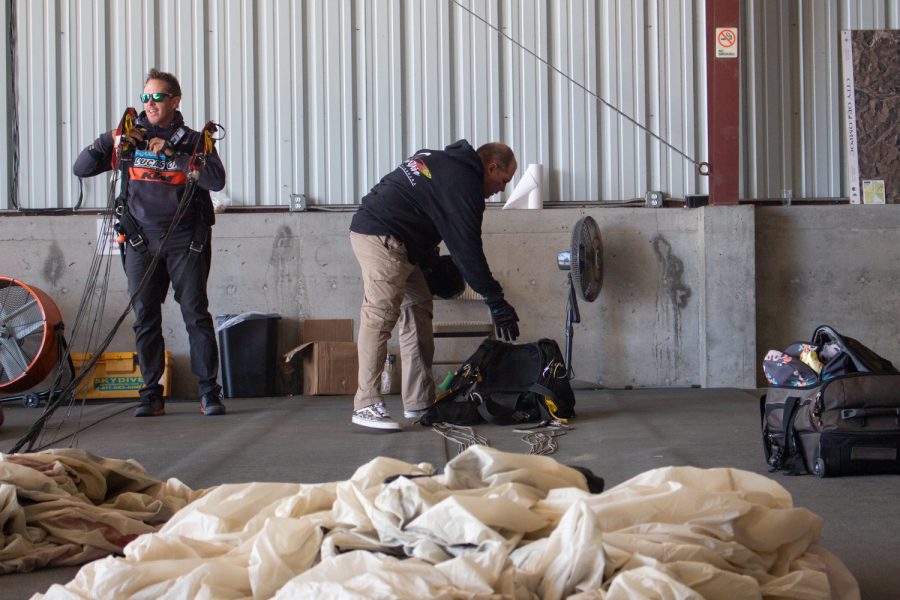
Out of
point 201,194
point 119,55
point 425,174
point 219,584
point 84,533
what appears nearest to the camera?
point 219,584

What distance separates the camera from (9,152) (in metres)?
7.42

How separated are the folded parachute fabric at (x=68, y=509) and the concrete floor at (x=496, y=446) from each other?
0.07 metres

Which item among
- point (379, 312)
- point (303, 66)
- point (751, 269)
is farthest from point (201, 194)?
point (751, 269)

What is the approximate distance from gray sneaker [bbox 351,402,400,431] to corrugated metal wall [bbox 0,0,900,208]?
282 centimetres

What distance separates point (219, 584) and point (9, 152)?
6.50 meters

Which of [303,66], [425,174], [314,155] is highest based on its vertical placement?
[303,66]

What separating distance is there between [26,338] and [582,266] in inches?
145

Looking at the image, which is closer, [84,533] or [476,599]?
[476,599]

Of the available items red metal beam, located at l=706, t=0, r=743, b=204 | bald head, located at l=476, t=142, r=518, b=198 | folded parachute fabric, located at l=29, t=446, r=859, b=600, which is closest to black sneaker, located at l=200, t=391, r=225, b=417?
bald head, located at l=476, t=142, r=518, b=198

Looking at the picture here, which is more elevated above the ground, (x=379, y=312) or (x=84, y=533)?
(x=379, y=312)

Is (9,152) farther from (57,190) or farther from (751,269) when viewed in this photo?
(751,269)

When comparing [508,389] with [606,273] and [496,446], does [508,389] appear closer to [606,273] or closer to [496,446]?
[496,446]

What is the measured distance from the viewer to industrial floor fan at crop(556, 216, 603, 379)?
6.44 meters

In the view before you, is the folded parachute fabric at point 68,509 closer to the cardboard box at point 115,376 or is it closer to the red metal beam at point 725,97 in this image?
the cardboard box at point 115,376
